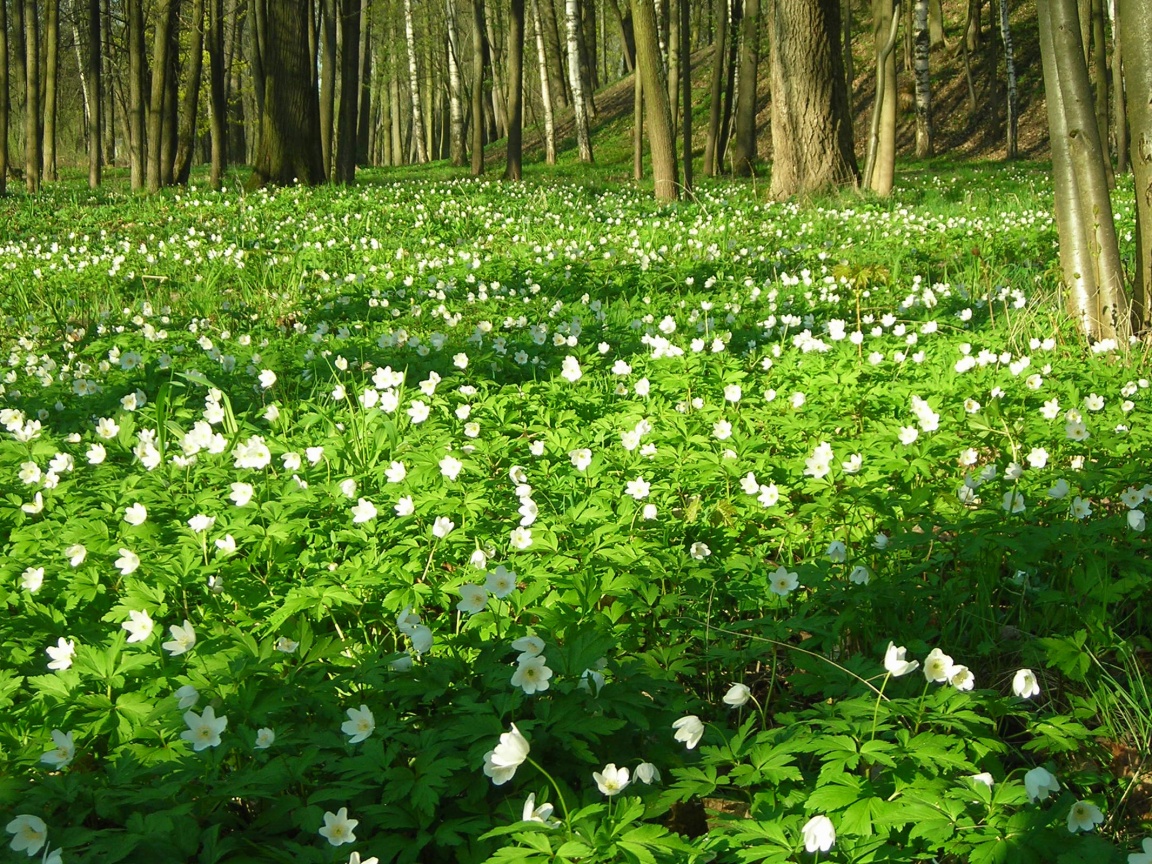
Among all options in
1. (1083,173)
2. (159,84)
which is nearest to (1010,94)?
(159,84)

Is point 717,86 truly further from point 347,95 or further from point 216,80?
point 216,80

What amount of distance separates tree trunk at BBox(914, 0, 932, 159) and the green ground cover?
61.9ft

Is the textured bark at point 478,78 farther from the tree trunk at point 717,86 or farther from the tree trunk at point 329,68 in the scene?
the tree trunk at point 717,86

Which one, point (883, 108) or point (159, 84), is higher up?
point (159, 84)

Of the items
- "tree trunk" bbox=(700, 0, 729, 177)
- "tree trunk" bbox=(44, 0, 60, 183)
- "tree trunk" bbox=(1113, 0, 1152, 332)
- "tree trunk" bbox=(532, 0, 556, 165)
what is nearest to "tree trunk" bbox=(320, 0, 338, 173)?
"tree trunk" bbox=(44, 0, 60, 183)

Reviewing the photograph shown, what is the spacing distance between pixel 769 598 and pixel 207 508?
1.88 metres

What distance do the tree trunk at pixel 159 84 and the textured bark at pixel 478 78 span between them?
5506 mm

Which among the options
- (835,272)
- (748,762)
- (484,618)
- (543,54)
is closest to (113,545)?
(484,618)

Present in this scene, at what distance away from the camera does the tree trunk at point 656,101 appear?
11750 mm

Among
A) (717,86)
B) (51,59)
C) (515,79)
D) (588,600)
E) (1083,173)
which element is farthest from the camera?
(51,59)

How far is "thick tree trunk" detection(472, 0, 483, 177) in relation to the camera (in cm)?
1781

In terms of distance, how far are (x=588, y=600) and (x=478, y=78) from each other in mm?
17724

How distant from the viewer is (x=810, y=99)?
41.6 ft

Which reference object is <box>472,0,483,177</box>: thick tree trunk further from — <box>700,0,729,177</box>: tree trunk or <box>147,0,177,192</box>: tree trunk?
<box>147,0,177,192</box>: tree trunk
